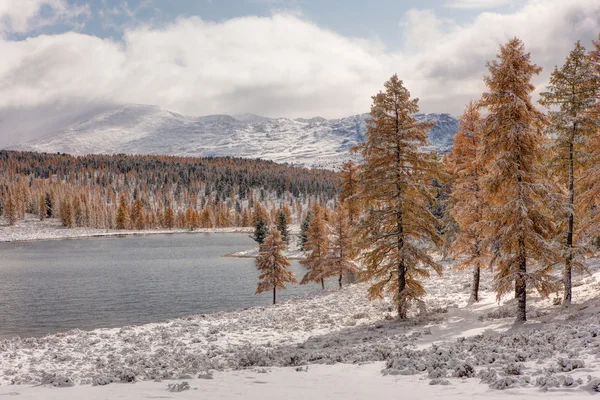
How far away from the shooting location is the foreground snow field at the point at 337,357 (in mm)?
10828

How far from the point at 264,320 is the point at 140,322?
521 inches

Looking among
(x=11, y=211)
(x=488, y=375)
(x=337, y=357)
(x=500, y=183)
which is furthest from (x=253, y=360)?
(x=11, y=211)

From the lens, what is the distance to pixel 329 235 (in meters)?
44.6

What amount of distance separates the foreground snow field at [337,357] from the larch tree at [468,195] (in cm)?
281

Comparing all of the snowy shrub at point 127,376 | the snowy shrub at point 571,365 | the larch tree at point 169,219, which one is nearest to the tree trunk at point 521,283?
the snowy shrub at point 571,365

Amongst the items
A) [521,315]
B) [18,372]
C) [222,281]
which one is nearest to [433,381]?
[521,315]

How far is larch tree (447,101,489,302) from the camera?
25.1 meters

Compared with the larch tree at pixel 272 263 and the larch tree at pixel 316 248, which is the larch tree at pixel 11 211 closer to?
the larch tree at pixel 316 248

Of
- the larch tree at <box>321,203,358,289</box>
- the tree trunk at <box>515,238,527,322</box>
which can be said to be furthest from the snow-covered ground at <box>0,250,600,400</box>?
the larch tree at <box>321,203,358,289</box>

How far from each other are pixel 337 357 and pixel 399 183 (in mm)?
11049

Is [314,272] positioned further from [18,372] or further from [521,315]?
[18,372]

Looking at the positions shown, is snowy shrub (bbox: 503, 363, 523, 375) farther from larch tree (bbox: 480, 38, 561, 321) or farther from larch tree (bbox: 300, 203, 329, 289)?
larch tree (bbox: 300, 203, 329, 289)

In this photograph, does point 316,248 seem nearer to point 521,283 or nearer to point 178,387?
point 521,283

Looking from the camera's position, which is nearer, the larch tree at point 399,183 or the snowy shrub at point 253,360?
the snowy shrub at point 253,360
